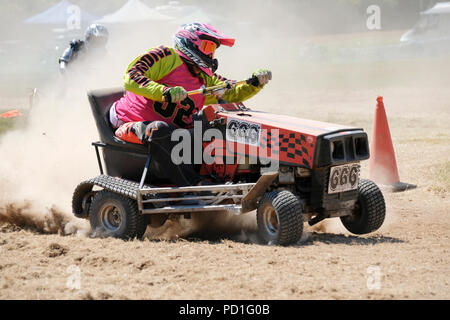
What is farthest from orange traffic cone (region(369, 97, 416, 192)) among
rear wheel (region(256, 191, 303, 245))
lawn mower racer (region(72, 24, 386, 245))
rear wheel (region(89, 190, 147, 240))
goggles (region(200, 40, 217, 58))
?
rear wheel (region(89, 190, 147, 240))

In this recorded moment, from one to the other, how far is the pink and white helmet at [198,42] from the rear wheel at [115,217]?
1.52 m

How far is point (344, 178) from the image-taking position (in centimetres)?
627

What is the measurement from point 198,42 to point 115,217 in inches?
74.7

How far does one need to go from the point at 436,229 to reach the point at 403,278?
226 centimetres

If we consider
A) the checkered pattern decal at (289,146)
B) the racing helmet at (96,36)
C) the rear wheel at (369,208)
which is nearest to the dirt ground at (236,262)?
the rear wheel at (369,208)

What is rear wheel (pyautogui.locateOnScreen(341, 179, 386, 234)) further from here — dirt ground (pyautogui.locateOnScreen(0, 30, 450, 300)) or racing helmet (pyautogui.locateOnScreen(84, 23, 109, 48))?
racing helmet (pyautogui.locateOnScreen(84, 23, 109, 48))

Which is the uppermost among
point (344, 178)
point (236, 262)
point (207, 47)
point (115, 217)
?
point (207, 47)

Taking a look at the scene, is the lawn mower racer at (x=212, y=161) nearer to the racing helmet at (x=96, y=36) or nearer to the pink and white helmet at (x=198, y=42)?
the pink and white helmet at (x=198, y=42)

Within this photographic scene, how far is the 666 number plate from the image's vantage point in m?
6.18

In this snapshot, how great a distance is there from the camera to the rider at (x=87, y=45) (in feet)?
39.2

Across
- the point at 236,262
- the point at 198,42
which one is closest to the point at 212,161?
the point at 198,42

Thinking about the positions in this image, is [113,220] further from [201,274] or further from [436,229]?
[436,229]

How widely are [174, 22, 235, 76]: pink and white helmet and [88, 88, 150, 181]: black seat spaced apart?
948mm

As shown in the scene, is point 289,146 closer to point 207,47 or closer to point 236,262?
point 236,262
